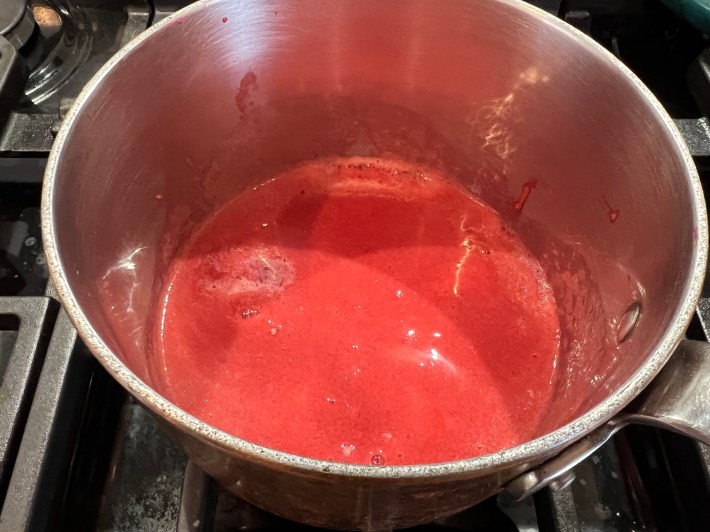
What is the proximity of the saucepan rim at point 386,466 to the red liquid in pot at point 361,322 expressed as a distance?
343 mm

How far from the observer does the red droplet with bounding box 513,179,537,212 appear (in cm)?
101

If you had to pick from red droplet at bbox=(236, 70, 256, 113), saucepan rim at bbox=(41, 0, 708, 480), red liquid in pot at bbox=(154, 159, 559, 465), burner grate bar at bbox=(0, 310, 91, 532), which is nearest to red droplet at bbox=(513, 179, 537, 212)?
red liquid in pot at bbox=(154, 159, 559, 465)

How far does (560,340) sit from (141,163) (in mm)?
648

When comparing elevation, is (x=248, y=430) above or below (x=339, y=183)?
below

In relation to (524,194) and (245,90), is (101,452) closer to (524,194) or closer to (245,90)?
(245,90)

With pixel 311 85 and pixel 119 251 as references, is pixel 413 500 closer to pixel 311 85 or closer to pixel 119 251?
pixel 119 251

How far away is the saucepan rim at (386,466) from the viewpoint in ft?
1.43

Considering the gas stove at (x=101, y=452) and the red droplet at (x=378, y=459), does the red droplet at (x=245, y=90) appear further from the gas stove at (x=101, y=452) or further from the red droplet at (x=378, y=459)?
the red droplet at (x=378, y=459)

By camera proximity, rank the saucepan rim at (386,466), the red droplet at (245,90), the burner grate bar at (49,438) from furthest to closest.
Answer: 1. the red droplet at (245,90)
2. the burner grate bar at (49,438)
3. the saucepan rim at (386,466)

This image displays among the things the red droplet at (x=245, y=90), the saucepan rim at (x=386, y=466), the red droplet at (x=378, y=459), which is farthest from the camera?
the red droplet at (x=245, y=90)

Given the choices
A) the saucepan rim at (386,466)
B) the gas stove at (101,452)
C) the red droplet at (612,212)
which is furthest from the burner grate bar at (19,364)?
the red droplet at (612,212)

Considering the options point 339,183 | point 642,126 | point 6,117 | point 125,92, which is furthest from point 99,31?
point 642,126

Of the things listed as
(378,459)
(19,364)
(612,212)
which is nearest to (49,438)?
(19,364)

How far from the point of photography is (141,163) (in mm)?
831
